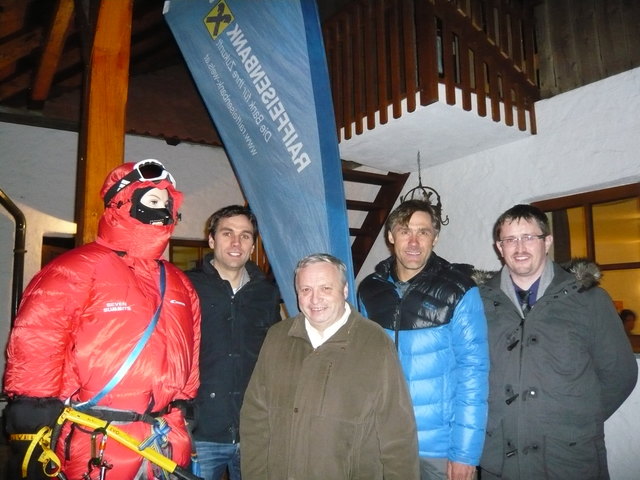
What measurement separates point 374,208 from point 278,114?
252 cm

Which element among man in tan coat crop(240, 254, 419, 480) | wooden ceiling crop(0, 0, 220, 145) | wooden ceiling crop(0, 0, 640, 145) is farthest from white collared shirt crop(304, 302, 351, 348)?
wooden ceiling crop(0, 0, 220, 145)

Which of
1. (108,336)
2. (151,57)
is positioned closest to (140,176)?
(108,336)

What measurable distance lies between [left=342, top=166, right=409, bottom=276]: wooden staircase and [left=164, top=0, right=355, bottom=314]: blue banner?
185cm

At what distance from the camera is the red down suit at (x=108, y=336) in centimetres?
145

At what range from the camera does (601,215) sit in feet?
10.7

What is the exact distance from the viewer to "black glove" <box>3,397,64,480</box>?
4.60 ft

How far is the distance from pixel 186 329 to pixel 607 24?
344cm

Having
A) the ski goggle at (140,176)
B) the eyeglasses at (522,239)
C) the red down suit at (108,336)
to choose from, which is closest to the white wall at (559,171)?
the eyeglasses at (522,239)

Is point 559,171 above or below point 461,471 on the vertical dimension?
above

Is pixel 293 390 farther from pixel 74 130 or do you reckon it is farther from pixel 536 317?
pixel 74 130

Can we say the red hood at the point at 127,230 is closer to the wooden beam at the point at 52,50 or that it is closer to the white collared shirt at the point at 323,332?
the white collared shirt at the point at 323,332

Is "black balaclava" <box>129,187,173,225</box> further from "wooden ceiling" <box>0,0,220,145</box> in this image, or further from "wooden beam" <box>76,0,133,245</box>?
"wooden ceiling" <box>0,0,220,145</box>

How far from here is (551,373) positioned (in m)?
1.87

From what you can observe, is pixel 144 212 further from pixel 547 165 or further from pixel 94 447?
pixel 547 165
